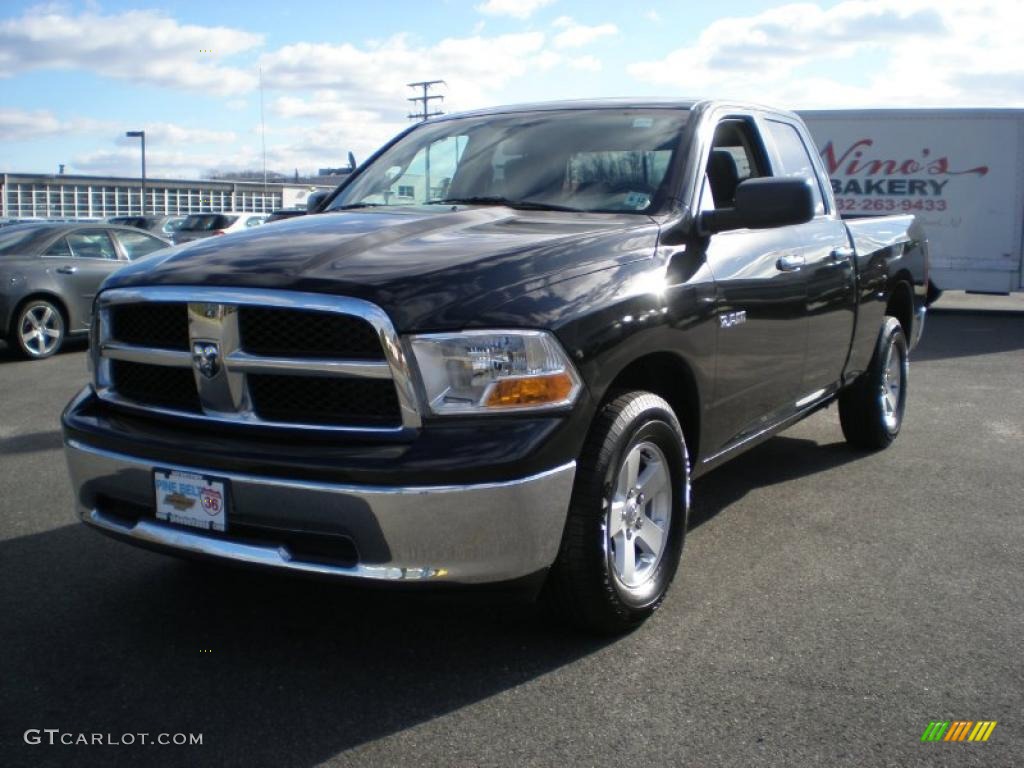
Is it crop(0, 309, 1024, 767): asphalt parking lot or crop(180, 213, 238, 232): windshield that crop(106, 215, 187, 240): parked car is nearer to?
crop(180, 213, 238, 232): windshield

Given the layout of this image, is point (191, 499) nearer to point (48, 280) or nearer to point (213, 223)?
point (48, 280)

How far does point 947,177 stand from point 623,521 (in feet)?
49.6

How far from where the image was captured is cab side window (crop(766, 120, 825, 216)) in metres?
5.36

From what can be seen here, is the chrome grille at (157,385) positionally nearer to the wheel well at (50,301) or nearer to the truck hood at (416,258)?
the truck hood at (416,258)

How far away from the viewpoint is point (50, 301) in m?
11.4

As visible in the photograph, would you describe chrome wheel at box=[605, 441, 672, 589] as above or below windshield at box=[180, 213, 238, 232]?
below

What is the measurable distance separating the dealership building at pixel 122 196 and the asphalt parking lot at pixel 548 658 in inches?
2228

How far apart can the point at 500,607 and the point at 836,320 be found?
2.46 metres

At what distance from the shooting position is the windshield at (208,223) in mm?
22969

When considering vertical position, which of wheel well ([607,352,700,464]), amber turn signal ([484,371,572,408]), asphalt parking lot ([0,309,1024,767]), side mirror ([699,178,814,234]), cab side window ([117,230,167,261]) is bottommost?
asphalt parking lot ([0,309,1024,767])

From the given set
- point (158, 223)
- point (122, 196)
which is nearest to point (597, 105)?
point (158, 223)

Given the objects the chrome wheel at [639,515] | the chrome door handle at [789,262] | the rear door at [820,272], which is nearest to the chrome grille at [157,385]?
the chrome wheel at [639,515]

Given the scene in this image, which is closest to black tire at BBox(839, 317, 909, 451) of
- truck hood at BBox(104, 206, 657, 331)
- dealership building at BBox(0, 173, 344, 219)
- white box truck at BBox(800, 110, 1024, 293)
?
truck hood at BBox(104, 206, 657, 331)

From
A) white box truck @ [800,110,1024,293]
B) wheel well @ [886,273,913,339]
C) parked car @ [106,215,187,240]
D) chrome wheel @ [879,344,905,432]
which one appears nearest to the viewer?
chrome wheel @ [879,344,905,432]
